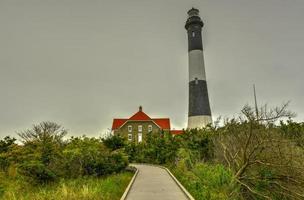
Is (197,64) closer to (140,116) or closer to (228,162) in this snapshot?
(140,116)

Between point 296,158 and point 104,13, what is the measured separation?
51.4 feet

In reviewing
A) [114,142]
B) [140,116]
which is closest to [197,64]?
[114,142]

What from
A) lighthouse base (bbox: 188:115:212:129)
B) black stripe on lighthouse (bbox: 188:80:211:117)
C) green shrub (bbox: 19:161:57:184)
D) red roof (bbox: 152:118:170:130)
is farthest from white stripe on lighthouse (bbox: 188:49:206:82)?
green shrub (bbox: 19:161:57:184)

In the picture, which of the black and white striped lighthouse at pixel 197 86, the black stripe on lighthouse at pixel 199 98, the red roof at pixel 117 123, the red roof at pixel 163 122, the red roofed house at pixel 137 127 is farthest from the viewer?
the red roof at pixel 163 122

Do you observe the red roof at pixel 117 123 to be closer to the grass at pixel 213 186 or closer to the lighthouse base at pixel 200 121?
the lighthouse base at pixel 200 121

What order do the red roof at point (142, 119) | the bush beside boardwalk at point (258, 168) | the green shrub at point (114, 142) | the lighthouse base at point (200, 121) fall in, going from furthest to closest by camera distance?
the red roof at point (142, 119)
the lighthouse base at point (200, 121)
the green shrub at point (114, 142)
the bush beside boardwalk at point (258, 168)

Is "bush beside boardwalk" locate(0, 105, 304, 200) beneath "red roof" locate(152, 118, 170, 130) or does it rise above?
beneath

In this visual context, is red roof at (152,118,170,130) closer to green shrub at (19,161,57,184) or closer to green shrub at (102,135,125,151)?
green shrub at (102,135,125,151)

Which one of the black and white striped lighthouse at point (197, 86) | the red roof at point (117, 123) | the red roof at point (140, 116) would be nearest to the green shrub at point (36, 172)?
the black and white striped lighthouse at point (197, 86)

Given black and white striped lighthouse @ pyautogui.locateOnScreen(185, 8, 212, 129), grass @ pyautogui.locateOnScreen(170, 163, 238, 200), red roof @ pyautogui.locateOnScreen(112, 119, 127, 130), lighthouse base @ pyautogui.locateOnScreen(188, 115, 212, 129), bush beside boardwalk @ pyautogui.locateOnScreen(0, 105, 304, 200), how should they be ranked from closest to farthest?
grass @ pyautogui.locateOnScreen(170, 163, 238, 200) → bush beside boardwalk @ pyautogui.locateOnScreen(0, 105, 304, 200) → lighthouse base @ pyautogui.locateOnScreen(188, 115, 212, 129) → black and white striped lighthouse @ pyautogui.locateOnScreen(185, 8, 212, 129) → red roof @ pyautogui.locateOnScreen(112, 119, 127, 130)

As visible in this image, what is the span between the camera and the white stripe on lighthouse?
1490 inches

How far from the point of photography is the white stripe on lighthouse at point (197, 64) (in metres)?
37.8

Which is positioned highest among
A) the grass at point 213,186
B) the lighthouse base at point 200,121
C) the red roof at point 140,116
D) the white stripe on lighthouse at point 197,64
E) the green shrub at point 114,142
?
the white stripe on lighthouse at point 197,64

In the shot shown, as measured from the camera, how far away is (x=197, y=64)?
3781 centimetres
